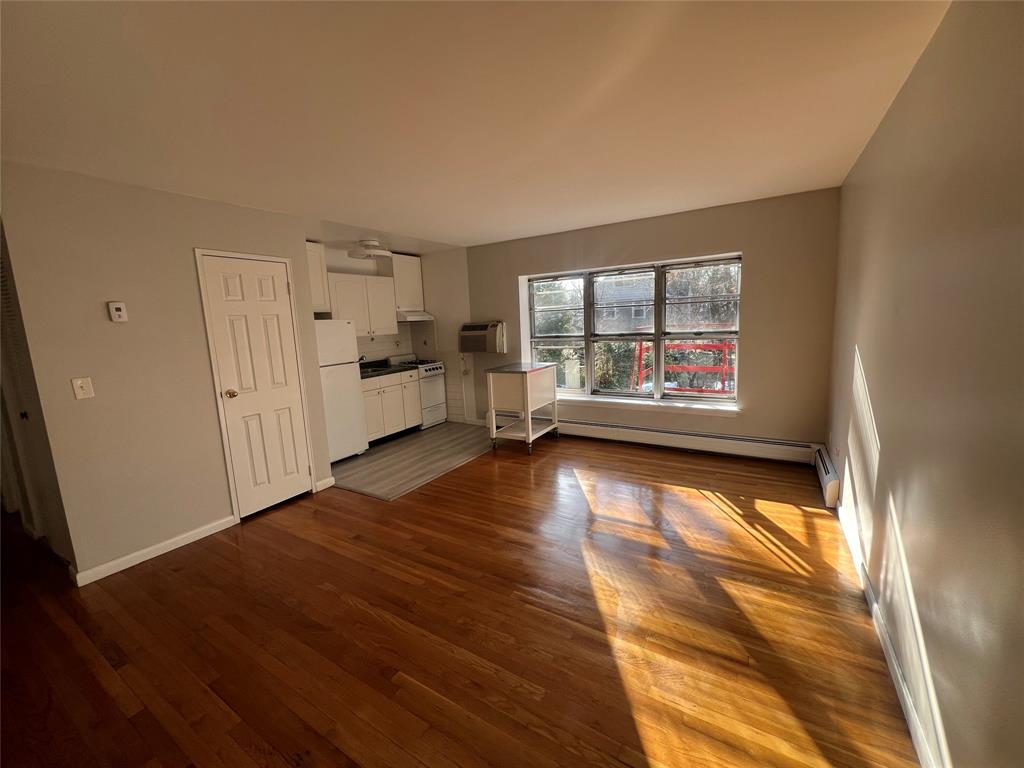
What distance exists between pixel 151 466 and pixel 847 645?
12.7 ft

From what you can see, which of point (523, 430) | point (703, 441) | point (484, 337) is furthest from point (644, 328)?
point (484, 337)

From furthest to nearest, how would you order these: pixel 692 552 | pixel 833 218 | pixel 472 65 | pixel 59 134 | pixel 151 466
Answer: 1. pixel 833 218
2. pixel 151 466
3. pixel 692 552
4. pixel 59 134
5. pixel 472 65

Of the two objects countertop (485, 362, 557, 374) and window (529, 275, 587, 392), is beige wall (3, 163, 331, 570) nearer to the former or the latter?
countertop (485, 362, 557, 374)

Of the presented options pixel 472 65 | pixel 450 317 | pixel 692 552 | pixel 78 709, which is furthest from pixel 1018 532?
pixel 450 317

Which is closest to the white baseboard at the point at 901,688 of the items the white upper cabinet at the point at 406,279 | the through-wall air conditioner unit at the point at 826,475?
the through-wall air conditioner unit at the point at 826,475

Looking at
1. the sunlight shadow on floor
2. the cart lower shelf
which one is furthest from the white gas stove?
the sunlight shadow on floor

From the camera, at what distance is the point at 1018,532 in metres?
0.91

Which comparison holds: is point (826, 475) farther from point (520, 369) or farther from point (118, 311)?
point (118, 311)

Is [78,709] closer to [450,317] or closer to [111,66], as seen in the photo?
[111,66]

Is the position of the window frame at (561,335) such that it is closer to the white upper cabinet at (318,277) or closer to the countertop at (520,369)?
the countertop at (520,369)

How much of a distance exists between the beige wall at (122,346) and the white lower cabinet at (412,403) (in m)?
2.36

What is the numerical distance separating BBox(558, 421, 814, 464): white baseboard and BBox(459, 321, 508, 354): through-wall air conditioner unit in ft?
3.99

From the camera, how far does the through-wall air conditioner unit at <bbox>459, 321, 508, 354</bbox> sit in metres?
5.09

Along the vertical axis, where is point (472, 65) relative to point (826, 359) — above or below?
above
